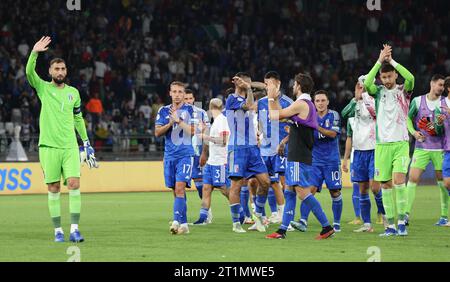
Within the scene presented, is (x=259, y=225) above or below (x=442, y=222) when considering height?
above

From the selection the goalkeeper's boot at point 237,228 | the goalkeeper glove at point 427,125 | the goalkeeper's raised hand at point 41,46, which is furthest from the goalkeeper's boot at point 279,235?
the goalkeeper's raised hand at point 41,46

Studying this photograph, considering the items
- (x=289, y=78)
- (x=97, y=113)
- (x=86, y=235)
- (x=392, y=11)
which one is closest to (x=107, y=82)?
(x=97, y=113)

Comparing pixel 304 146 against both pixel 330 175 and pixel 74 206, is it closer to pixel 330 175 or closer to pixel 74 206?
pixel 330 175

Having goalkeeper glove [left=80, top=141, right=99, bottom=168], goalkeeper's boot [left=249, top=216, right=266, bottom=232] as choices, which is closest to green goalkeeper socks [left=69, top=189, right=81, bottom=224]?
goalkeeper glove [left=80, top=141, right=99, bottom=168]

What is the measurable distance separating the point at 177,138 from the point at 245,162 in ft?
3.96

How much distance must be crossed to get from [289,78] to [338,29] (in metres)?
4.38

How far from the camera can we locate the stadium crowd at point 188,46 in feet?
104

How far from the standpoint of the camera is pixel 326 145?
1581cm

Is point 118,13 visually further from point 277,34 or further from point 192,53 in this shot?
point 277,34

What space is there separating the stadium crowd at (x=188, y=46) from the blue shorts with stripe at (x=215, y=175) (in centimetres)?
1245

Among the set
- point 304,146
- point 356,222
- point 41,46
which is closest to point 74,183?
point 41,46

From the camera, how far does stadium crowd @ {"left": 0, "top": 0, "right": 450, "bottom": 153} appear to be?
3170 centimetres

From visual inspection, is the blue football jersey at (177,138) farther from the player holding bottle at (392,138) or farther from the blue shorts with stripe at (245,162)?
the player holding bottle at (392,138)

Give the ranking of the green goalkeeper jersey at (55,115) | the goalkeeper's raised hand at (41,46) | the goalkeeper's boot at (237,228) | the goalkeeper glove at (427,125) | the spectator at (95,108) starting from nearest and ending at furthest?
the goalkeeper's raised hand at (41,46)
the green goalkeeper jersey at (55,115)
the goalkeeper's boot at (237,228)
the goalkeeper glove at (427,125)
the spectator at (95,108)
